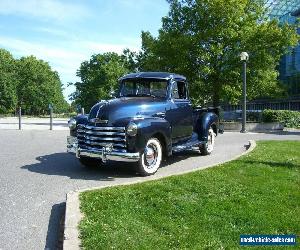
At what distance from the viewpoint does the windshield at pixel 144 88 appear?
10078 mm

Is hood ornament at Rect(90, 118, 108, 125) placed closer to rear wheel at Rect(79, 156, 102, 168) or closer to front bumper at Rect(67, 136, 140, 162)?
front bumper at Rect(67, 136, 140, 162)

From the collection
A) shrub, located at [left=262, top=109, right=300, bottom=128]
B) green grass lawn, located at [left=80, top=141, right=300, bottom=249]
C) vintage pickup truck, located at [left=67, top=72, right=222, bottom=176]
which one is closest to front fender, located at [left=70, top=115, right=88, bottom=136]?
vintage pickup truck, located at [left=67, top=72, right=222, bottom=176]

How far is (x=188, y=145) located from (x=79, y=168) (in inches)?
108

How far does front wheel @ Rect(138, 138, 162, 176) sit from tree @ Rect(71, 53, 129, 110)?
1985 inches

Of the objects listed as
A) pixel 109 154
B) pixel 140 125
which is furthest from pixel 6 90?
pixel 140 125

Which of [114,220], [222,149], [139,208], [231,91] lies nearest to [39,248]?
[114,220]

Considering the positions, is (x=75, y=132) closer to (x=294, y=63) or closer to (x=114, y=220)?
(x=114, y=220)

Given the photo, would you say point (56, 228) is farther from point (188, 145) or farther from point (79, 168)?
point (188, 145)

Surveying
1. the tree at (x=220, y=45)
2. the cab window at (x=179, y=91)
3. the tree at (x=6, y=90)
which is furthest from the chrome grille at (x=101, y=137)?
the tree at (x=6, y=90)

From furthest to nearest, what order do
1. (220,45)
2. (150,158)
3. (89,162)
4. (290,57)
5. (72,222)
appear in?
(290,57) → (220,45) → (89,162) → (150,158) → (72,222)

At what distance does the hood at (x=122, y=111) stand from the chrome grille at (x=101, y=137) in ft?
0.41

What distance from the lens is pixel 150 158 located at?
8.78m

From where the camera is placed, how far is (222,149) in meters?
13.3

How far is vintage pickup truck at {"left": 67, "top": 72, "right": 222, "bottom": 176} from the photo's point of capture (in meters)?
8.31
